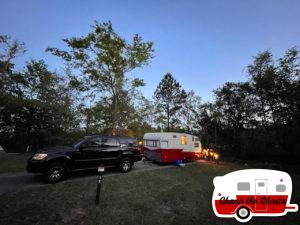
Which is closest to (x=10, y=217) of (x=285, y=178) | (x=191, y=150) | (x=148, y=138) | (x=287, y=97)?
(x=285, y=178)

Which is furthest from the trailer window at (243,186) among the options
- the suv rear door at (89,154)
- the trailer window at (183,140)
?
the trailer window at (183,140)

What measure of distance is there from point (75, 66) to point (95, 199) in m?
15.5

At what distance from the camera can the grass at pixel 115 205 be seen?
214 inches

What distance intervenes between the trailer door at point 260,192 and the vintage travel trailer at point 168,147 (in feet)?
31.7

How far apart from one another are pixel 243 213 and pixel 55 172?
7.60 meters

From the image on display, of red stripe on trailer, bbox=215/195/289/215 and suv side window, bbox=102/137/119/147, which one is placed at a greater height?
suv side window, bbox=102/137/119/147

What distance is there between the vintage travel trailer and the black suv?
395 centimetres

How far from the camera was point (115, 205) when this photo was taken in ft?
21.4

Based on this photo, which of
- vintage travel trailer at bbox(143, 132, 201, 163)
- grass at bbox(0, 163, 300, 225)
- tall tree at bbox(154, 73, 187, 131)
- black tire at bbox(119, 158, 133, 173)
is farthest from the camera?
tall tree at bbox(154, 73, 187, 131)

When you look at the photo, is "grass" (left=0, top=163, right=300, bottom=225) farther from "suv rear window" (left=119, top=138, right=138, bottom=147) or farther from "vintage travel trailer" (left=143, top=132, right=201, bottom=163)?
"vintage travel trailer" (left=143, top=132, right=201, bottom=163)

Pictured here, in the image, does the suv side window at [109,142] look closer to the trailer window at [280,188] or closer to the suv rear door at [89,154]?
the suv rear door at [89,154]

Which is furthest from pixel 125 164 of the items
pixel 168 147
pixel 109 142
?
pixel 168 147

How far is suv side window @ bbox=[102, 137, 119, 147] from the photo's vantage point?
10.4m

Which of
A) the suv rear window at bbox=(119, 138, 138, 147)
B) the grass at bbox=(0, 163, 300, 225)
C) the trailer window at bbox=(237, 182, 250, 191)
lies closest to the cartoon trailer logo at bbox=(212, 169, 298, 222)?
the trailer window at bbox=(237, 182, 250, 191)
